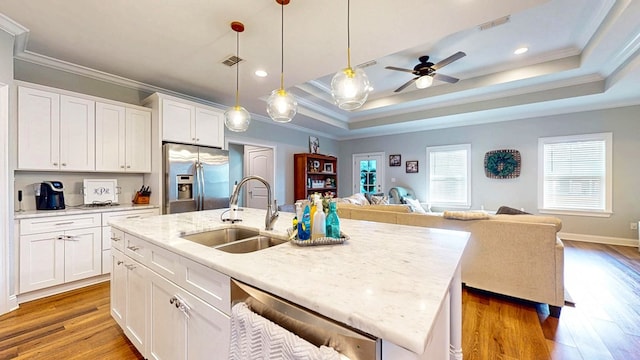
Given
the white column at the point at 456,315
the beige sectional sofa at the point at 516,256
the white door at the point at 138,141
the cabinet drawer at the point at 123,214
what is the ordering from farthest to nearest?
1. the white door at the point at 138,141
2. the cabinet drawer at the point at 123,214
3. the beige sectional sofa at the point at 516,256
4. the white column at the point at 456,315

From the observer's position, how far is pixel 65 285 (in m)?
2.67

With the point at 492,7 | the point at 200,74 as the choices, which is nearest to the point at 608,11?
the point at 492,7

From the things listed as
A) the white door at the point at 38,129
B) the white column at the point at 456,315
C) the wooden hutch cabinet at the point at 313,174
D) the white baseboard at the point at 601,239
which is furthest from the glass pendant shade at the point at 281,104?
the white baseboard at the point at 601,239

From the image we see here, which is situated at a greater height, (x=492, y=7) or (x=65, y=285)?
(x=492, y=7)

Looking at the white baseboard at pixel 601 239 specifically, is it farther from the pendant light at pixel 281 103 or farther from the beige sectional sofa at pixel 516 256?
the pendant light at pixel 281 103

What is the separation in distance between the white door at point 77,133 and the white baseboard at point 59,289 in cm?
128

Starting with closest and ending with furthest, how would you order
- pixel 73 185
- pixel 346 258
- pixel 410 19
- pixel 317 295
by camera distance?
pixel 317 295 → pixel 346 258 → pixel 410 19 → pixel 73 185

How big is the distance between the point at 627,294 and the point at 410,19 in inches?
137

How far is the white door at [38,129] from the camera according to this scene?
8.11ft

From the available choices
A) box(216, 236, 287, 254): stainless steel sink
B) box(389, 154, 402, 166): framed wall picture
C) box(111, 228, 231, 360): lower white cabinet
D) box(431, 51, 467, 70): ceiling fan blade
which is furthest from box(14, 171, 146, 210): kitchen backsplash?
box(389, 154, 402, 166): framed wall picture

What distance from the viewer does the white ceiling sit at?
2.04m

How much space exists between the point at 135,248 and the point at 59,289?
2.00 meters

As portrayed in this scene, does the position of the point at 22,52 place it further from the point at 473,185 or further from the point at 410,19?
the point at 473,185

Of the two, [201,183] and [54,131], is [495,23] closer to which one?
[201,183]
